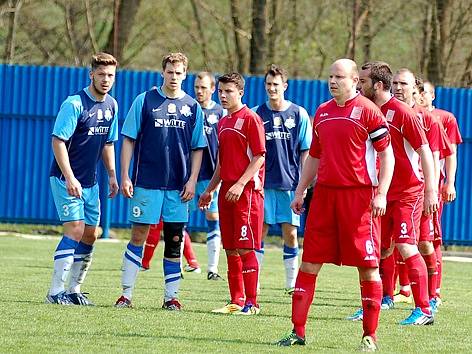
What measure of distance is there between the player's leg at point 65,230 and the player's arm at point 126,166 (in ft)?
1.60

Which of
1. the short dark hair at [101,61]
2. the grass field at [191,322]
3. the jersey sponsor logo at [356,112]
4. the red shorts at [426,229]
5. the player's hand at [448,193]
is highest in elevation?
the short dark hair at [101,61]

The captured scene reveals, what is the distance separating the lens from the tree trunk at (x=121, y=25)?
2200cm

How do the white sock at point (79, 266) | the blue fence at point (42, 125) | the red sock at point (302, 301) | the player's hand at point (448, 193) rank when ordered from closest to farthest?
the red sock at point (302, 301) → the white sock at point (79, 266) → the player's hand at point (448, 193) → the blue fence at point (42, 125)

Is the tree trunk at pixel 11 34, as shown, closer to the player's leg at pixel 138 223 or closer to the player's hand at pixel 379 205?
the player's leg at pixel 138 223

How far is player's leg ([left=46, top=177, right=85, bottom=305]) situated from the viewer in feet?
36.0

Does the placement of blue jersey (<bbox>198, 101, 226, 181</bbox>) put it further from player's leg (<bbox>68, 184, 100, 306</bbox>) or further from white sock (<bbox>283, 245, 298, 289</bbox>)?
player's leg (<bbox>68, 184, 100, 306</bbox>)

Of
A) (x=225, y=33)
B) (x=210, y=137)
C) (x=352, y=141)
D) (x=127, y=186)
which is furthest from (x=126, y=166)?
(x=225, y=33)

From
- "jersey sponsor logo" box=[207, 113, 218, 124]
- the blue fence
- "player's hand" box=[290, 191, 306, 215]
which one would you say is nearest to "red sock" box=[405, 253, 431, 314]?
"player's hand" box=[290, 191, 306, 215]

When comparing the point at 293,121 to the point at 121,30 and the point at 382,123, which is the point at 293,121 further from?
the point at 121,30

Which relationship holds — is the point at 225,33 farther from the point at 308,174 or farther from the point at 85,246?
the point at 308,174

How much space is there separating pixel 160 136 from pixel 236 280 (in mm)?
1412

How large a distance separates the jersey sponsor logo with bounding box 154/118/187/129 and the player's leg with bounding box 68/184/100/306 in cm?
86

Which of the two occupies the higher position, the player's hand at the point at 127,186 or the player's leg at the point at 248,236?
the player's hand at the point at 127,186

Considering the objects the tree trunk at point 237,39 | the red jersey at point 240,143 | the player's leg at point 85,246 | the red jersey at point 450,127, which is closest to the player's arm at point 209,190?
the red jersey at point 240,143
